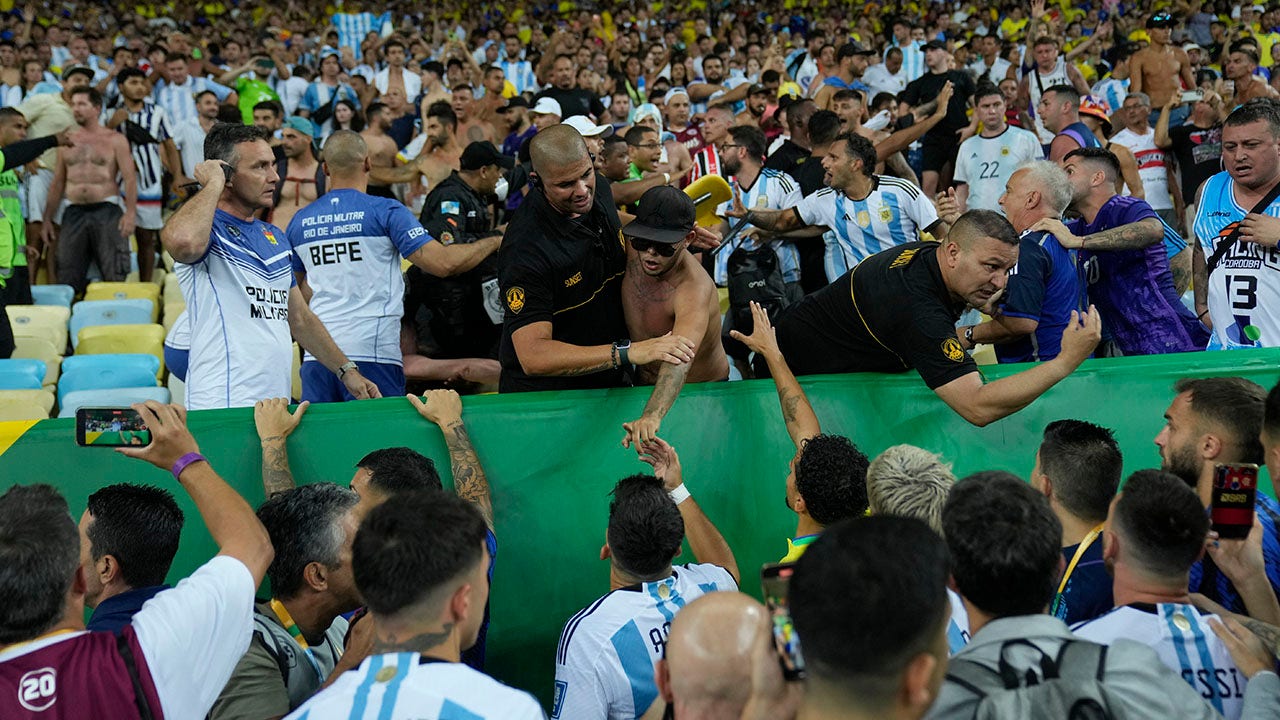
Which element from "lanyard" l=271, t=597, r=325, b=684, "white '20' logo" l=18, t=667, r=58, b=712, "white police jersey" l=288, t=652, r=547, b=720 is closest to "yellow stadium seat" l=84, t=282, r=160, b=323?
"lanyard" l=271, t=597, r=325, b=684

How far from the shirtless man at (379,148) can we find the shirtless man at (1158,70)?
7721 mm

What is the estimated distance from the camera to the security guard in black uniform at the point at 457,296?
6480mm

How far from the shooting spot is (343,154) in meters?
5.90

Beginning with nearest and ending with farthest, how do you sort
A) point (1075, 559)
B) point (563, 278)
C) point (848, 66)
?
point (1075, 559), point (563, 278), point (848, 66)

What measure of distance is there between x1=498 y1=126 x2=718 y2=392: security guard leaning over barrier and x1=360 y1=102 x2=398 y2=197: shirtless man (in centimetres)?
502

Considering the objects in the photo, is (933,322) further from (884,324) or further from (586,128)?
(586,128)

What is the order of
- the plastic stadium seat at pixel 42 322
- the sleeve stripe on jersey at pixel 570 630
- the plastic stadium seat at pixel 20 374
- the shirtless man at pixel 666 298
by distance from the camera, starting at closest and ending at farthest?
the sleeve stripe on jersey at pixel 570 630, the shirtless man at pixel 666 298, the plastic stadium seat at pixel 20 374, the plastic stadium seat at pixel 42 322

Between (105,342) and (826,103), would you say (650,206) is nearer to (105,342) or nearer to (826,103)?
(105,342)

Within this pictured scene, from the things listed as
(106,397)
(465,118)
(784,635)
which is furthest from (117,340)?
(784,635)

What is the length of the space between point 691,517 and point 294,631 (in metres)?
1.35

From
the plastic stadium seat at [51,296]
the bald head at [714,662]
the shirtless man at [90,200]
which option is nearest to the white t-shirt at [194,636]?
the bald head at [714,662]

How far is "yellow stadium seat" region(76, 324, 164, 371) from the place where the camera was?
792 centimetres

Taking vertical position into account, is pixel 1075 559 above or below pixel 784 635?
below

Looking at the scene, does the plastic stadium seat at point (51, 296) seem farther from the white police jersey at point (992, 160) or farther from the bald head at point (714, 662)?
the bald head at point (714, 662)
